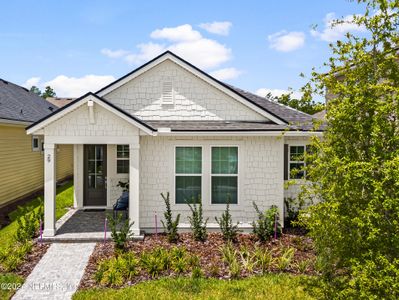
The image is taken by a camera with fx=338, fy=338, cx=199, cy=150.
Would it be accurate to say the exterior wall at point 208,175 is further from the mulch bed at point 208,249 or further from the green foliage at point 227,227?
the mulch bed at point 208,249

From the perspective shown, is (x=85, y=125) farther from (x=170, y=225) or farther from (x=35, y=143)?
(x=35, y=143)

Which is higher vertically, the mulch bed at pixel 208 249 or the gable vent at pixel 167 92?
the gable vent at pixel 167 92

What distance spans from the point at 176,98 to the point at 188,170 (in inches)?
99.5

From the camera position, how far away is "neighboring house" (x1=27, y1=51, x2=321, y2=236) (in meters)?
9.53

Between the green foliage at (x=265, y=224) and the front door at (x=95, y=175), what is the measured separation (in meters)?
6.11

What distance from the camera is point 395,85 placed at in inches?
165

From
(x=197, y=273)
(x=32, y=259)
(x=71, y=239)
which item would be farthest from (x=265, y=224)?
(x=32, y=259)

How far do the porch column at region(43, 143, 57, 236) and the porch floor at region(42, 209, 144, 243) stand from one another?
0.40 metres

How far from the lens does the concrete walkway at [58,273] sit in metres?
6.54

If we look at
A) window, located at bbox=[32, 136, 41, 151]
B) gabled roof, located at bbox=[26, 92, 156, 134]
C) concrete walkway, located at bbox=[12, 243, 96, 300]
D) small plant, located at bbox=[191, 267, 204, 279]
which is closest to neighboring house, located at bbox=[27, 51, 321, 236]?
gabled roof, located at bbox=[26, 92, 156, 134]

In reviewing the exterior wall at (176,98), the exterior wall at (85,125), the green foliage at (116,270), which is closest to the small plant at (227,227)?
the green foliage at (116,270)

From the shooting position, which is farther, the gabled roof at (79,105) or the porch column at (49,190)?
the porch column at (49,190)

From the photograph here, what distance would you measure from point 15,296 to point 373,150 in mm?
6608

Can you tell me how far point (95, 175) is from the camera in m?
13.2
